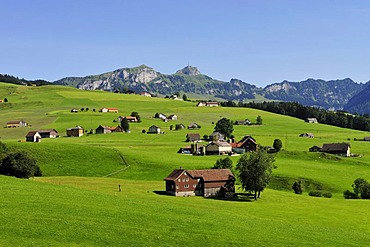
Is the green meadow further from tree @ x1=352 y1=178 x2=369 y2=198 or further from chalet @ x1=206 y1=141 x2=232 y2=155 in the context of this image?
chalet @ x1=206 y1=141 x2=232 y2=155

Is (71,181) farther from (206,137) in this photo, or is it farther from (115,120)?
(115,120)

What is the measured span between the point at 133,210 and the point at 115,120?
153m

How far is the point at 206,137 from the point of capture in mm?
156500

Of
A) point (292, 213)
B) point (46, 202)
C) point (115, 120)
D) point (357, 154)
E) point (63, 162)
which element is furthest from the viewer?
point (115, 120)

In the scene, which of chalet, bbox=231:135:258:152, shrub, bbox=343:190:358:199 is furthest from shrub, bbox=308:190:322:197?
chalet, bbox=231:135:258:152

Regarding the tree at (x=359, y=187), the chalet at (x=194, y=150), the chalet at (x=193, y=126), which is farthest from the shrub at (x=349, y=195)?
the chalet at (x=193, y=126)

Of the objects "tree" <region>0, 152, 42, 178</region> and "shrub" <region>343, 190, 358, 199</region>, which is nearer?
"tree" <region>0, 152, 42, 178</region>

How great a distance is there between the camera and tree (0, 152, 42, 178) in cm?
7744

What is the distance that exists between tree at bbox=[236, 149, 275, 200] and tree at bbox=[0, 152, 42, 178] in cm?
3927

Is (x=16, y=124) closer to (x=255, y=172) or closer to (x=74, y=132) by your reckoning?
(x=74, y=132)

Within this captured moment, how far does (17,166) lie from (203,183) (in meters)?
34.3

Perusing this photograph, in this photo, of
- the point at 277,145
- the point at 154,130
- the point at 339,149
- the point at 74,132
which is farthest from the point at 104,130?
the point at 339,149

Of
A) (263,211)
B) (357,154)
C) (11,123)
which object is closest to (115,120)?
(11,123)

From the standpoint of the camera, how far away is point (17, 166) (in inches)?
3046
